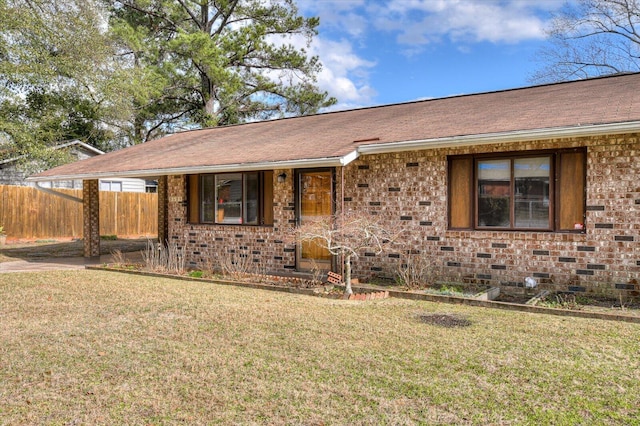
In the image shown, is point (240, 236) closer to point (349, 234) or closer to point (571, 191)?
point (349, 234)

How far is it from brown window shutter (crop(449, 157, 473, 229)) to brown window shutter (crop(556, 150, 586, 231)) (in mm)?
1423

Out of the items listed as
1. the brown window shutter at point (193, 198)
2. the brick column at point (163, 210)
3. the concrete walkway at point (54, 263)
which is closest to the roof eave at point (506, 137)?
the brown window shutter at point (193, 198)

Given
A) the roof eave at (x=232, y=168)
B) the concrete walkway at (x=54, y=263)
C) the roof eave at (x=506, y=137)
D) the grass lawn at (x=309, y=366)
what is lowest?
the grass lawn at (x=309, y=366)

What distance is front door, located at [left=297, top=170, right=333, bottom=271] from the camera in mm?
10750

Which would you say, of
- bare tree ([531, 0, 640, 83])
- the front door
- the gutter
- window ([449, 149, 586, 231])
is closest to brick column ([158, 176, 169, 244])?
the gutter

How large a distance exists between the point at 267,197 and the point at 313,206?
49.9 inches

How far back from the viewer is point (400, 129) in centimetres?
991

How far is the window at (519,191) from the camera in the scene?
26.2 feet

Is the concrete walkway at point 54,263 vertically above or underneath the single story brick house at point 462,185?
underneath

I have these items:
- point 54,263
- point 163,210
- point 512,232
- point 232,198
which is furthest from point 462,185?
point 54,263

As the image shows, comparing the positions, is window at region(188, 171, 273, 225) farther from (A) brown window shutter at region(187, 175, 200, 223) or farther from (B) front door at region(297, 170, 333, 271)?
(B) front door at region(297, 170, 333, 271)

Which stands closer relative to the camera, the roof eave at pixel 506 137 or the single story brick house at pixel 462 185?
the roof eave at pixel 506 137

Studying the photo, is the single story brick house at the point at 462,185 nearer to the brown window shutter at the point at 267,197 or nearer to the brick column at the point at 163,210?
the brown window shutter at the point at 267,197

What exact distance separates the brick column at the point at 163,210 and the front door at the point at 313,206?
4442 mm
